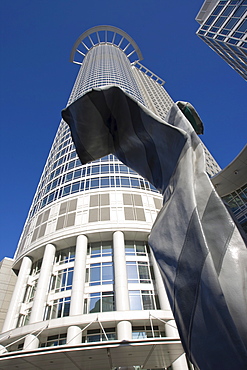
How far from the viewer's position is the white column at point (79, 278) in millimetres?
17391

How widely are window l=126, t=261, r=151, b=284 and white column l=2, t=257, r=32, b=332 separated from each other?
1034cm

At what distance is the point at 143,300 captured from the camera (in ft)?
61.1

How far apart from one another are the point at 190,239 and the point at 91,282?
63.6ft

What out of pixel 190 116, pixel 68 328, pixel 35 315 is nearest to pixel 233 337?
pixel 190 116

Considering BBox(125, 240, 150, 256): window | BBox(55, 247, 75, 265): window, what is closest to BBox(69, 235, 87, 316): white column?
BBox(55, 247, 75, 265): window

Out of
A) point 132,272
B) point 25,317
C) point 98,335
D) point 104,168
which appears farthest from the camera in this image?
point 104,168

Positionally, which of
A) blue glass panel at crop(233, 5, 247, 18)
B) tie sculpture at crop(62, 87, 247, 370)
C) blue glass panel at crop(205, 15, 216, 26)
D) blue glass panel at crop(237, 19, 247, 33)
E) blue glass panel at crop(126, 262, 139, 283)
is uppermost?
blue glass panel at crop(205, 15, 216, 26)

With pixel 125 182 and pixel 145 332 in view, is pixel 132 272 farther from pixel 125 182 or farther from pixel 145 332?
pixel 125 182

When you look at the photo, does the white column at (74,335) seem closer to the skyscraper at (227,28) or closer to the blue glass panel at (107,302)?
the blue glass panel at (107,302)

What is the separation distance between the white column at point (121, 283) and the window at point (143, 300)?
1.12m

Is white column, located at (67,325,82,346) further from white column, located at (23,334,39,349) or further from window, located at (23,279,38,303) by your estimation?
window, located at (23,279,38,303)

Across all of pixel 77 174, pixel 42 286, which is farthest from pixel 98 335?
pixel 77 174

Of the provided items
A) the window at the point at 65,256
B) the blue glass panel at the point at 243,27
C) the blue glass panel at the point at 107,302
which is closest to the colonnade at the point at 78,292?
the blue glass panel at the point at 107,302

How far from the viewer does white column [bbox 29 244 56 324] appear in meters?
18.1
